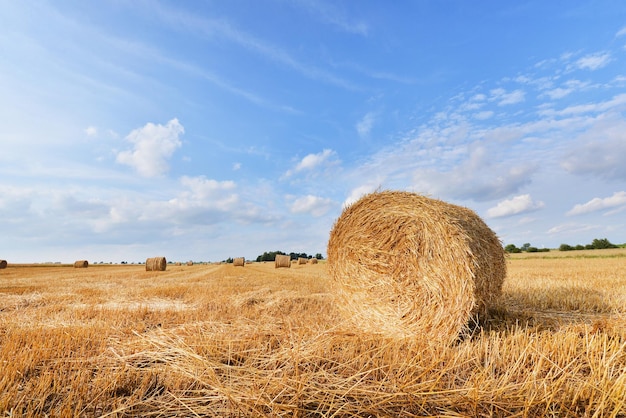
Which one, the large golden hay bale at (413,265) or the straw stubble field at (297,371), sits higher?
the large golden hay bale at (413,265)

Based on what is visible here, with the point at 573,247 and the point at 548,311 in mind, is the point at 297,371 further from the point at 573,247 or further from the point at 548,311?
the point at 573,247

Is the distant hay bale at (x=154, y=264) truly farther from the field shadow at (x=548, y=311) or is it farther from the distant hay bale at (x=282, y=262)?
the field shadow at (x=548, y=311)

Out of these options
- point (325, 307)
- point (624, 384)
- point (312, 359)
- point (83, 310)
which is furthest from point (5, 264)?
point (624, 384)

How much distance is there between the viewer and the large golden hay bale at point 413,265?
13.9 feet

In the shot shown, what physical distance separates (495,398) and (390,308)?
2279 millimetres

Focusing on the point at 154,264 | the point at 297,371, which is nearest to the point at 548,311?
the point at 297,371

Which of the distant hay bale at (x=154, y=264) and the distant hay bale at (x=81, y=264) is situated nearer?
the distant hay bale at (x=154, y=264)

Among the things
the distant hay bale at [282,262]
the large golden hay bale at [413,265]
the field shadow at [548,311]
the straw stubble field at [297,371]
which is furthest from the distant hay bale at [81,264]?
the field shadow at [548,311]

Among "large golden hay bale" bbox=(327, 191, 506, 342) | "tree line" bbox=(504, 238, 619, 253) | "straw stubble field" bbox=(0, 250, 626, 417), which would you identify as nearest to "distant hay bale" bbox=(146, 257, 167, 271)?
"straw stubble field" bbox=(0, 250, 626, 417)

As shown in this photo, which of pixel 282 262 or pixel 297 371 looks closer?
pixel 297 371

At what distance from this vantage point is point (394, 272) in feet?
15.8

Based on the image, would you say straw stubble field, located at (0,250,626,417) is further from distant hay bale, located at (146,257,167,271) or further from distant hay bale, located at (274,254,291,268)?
distant hay bale, located at (146,257,167,271)

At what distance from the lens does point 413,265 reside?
464cm

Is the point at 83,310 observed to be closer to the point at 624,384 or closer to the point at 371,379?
the point at 371,379
